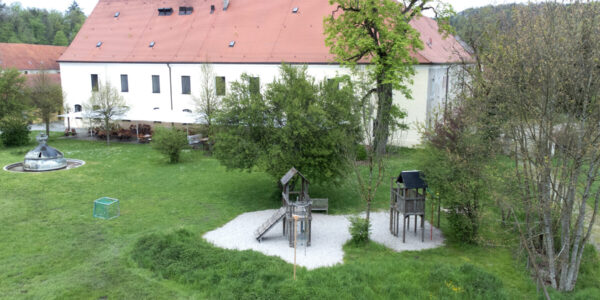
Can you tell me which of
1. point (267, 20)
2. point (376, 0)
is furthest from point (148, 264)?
point (267, 20)

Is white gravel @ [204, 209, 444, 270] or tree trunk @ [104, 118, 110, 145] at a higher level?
tree trunk @ [104, 118, 110, 145]

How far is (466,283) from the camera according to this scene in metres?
11.9

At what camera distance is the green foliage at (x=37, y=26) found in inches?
2913

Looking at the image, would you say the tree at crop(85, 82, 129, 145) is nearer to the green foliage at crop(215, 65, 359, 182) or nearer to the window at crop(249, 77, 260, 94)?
the window at crop(249, 77, 260, 94)

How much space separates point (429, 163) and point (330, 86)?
541 cm

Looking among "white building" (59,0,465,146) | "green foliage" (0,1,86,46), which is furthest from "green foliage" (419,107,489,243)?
"green foliage" (0,1,86,46)

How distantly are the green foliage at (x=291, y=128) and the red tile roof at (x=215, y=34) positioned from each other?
1281cm

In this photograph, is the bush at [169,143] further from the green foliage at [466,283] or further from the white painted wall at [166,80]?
the green foliage at [466,283]

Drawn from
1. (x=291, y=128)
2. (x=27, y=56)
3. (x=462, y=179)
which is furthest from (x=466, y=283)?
(x=27, y=56)

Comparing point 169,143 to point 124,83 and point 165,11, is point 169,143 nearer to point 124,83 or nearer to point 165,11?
point 124,83

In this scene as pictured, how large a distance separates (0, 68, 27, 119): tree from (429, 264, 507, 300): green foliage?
3172 cm

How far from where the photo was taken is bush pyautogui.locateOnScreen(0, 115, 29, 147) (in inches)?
1265

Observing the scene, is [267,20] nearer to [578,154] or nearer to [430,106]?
[430,106]

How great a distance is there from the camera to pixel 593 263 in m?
13.3
